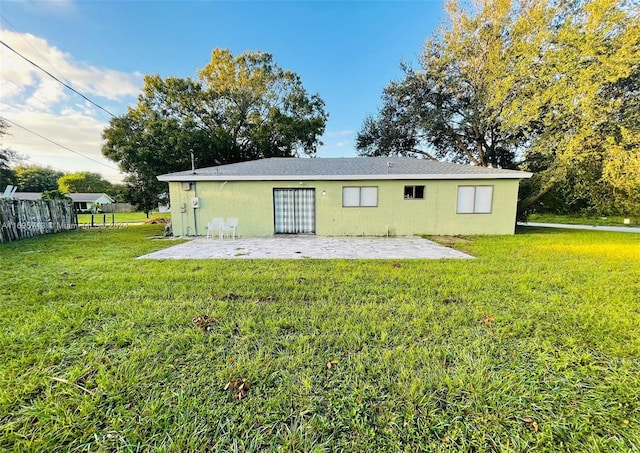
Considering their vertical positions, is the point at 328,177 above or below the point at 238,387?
above

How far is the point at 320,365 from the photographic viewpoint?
2.22m

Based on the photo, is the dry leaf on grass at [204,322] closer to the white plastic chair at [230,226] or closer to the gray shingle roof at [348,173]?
the white plastic chair at [230,226]

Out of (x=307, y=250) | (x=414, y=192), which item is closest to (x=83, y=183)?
(x=307, y=250)

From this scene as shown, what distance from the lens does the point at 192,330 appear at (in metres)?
2.78

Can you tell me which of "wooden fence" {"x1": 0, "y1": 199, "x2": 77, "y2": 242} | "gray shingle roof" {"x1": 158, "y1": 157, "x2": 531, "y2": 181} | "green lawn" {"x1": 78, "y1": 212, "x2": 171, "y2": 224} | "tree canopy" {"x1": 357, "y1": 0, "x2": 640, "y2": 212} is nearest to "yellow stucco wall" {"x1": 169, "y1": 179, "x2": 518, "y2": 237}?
"gray shingle roof" {"x1": 158, "y1": 157, "x2": 531, "y2": 181}

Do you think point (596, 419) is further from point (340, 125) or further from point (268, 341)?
point (340, 125)

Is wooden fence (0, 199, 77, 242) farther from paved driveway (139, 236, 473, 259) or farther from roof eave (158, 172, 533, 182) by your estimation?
paved driveway (139, 236, 473, 259)

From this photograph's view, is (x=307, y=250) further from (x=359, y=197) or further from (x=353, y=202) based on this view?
(x=359, y=197)

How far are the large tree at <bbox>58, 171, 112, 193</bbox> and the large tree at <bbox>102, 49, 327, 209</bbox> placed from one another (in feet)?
145

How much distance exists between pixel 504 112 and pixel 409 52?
7280mm

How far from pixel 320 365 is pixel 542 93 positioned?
48.3ft

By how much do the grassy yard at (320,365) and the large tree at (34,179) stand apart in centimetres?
5444

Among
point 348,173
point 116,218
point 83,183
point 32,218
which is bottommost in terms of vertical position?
point 116,218

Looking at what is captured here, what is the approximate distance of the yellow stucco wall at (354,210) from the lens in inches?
398
